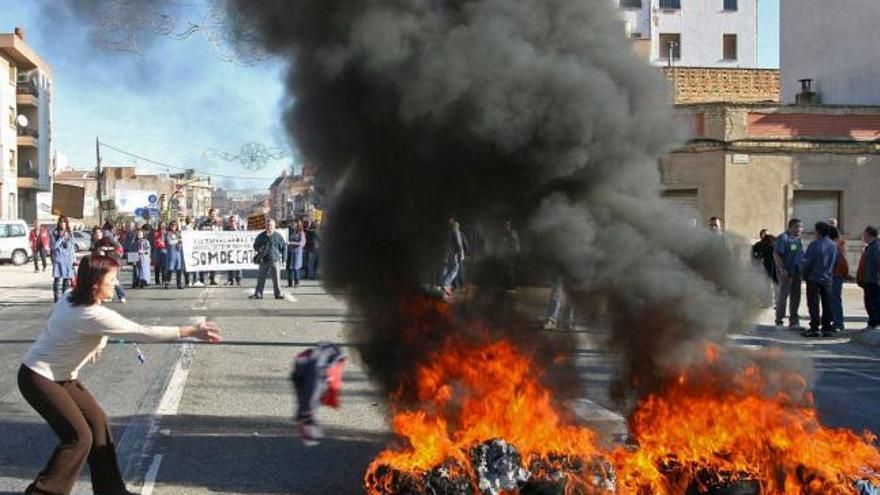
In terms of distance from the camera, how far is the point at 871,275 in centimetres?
1236

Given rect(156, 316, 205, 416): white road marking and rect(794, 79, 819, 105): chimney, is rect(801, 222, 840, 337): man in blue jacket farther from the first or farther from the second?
rect(794, 79, 819, 105): chimney

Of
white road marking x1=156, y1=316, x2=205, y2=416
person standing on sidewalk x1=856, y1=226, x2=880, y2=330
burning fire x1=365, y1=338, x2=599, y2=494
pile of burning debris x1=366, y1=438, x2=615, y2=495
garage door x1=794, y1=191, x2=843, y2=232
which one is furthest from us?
garage door x1=794, y1=191, x2=843, y2=232

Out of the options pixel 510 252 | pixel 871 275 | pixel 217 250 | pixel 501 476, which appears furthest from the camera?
pixel 217 250

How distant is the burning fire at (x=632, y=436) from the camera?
4387 mm

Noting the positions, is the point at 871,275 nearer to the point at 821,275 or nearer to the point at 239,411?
the point at 821,275

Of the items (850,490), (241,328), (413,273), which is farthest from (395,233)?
(241,328)

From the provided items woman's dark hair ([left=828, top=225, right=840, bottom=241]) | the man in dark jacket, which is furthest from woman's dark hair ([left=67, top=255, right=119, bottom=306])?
the man in dark jacket

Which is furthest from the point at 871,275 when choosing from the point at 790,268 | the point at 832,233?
the point at 790,268

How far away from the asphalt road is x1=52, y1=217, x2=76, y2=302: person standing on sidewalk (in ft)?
13.1

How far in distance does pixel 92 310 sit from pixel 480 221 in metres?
2.27

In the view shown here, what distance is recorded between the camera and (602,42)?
5055 millimetres

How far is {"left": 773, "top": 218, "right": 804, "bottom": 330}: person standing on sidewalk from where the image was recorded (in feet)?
43.4

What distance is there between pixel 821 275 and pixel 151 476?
10.2 m

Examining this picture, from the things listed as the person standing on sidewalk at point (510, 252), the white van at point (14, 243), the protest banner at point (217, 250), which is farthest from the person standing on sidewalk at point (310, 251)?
the white van at point (14, 243)
